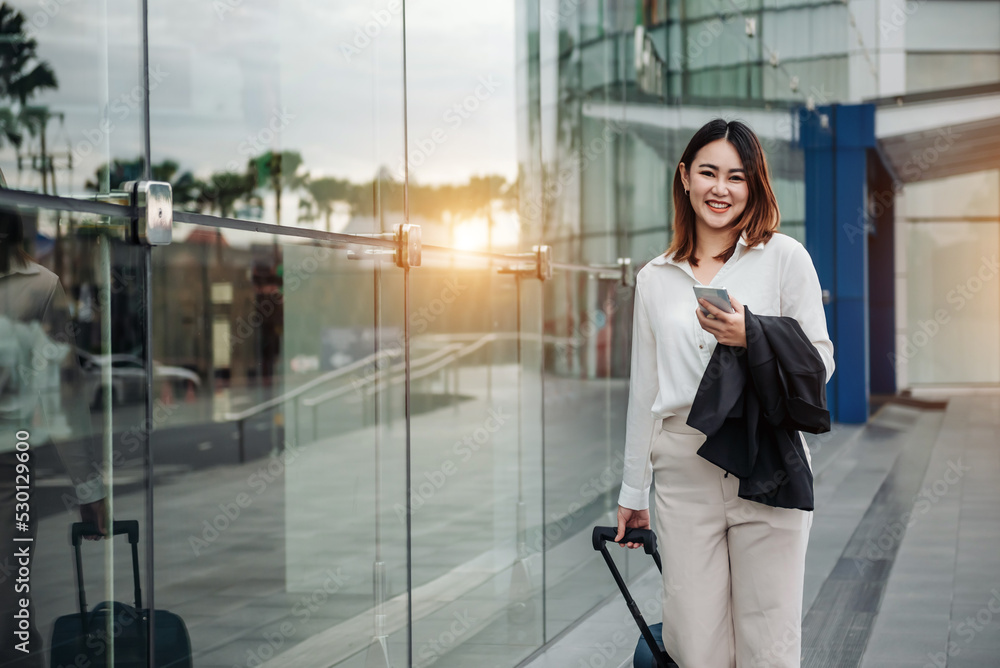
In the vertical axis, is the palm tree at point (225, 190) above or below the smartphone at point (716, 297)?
above

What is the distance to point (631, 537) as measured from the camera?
2854 mm

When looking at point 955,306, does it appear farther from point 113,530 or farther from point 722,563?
point 113,530

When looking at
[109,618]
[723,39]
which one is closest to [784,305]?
[109,618]

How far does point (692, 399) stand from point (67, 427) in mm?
1466

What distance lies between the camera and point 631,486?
286 centimetres

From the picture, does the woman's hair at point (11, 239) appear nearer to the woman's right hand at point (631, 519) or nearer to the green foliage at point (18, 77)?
the green foliage at point (18, 77)

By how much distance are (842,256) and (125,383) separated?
15.3m

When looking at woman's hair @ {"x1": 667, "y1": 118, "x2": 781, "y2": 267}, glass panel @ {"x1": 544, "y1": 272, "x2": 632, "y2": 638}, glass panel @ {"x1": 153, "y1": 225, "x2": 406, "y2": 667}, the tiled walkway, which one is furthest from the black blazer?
glass panel @ {"x1": 544, "y1": 272, "x2": 632, "y2": 638}

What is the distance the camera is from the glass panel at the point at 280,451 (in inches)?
124

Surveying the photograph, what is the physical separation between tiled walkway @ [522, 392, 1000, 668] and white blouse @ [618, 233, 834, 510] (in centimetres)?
193

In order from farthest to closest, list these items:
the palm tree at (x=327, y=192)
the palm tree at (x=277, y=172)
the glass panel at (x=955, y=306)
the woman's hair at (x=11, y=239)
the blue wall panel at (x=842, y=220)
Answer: the glass panel at (x=955, y=306), the blue wall panel at (x=842, y=220), the palm tree at (x=327, y=192), the palm tree at (x=277, y=172), the woman's hair at (x=11, y=239)

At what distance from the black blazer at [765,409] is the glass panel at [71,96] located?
149 cm

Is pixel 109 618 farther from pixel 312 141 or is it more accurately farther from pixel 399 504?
pixel 312 141

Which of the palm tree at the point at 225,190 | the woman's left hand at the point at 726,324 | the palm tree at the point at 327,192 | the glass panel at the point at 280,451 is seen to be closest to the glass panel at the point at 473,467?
the glass panel at the point at 280,451
